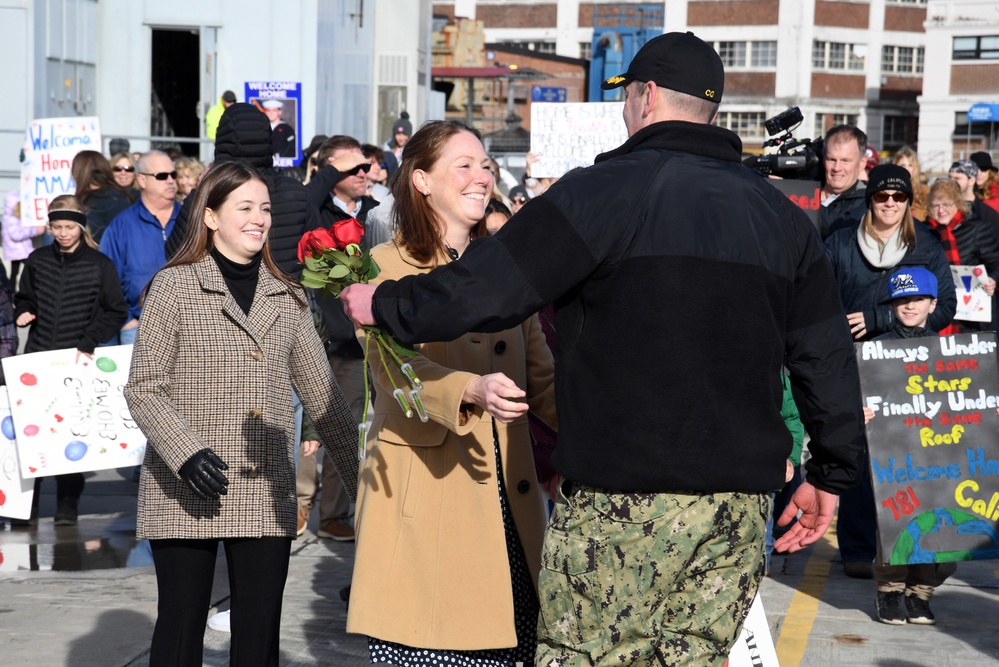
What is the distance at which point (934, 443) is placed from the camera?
6.38 meters

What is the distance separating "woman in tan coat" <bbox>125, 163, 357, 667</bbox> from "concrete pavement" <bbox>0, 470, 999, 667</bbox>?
1.25 m

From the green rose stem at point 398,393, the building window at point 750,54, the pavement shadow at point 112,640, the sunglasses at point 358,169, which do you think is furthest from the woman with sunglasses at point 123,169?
the building window at point 750,54

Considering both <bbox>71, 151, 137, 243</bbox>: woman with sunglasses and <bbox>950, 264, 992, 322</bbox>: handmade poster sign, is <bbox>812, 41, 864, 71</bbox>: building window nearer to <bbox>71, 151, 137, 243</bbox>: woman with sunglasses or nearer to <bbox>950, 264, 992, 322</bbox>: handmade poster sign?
<bbox>950, 264, 992, 322</bbox>: handmade poster sign

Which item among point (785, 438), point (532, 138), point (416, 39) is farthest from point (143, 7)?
point (785, 438)

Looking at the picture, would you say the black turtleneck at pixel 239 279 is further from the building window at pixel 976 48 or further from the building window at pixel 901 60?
the building window at pixel 901 60

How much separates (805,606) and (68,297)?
4.61 metres

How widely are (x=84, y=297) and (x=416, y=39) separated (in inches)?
A: 811

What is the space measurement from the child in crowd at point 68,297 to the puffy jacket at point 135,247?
34 centimetres

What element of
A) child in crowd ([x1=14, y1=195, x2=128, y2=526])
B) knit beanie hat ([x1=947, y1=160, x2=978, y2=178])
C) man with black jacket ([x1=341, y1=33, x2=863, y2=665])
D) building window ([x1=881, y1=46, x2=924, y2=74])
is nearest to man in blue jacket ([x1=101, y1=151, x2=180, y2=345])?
child in crowd ([x1=14, y1=195, x2=128, y2=526])

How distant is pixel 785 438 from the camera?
128 inches

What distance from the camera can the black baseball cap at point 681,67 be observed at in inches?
127

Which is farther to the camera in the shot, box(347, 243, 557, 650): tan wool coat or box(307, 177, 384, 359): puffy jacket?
box(307, 177, 384, 359): puffy jacket

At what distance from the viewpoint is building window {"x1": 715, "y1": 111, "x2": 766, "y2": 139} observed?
71500mm

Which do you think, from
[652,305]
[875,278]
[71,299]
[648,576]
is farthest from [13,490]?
[652,305]
